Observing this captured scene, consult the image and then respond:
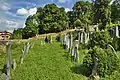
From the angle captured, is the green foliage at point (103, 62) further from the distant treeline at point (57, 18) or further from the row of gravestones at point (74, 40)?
the distant treeline at point (57, 18)

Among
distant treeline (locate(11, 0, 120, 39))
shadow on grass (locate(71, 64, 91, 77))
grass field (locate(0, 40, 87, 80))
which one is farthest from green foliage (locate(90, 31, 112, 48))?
distant treeline (locate(11, 0, 120, 39))

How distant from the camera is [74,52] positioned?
38906 millimetres

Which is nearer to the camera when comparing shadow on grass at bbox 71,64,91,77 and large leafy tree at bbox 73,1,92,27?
shadow on grass at bbox 71,64,91,77

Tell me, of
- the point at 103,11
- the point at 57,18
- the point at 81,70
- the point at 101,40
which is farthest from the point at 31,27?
the point at 81,70

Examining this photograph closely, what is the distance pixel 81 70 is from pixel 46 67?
13.3ft

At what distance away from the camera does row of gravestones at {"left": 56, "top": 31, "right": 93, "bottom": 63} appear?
3891 centimetres

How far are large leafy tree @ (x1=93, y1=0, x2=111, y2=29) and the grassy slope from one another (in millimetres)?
18714

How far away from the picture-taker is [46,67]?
3559 cm

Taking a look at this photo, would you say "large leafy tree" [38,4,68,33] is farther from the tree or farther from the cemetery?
the cemetery

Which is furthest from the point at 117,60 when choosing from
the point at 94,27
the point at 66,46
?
the point at 94,27

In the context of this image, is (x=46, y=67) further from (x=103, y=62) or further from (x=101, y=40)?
(x=101, y=40)

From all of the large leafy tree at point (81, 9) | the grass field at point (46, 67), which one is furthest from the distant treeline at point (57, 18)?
the grass field at point (46, 67)

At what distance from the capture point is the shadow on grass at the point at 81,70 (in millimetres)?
33575

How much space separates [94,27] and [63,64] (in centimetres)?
2677
